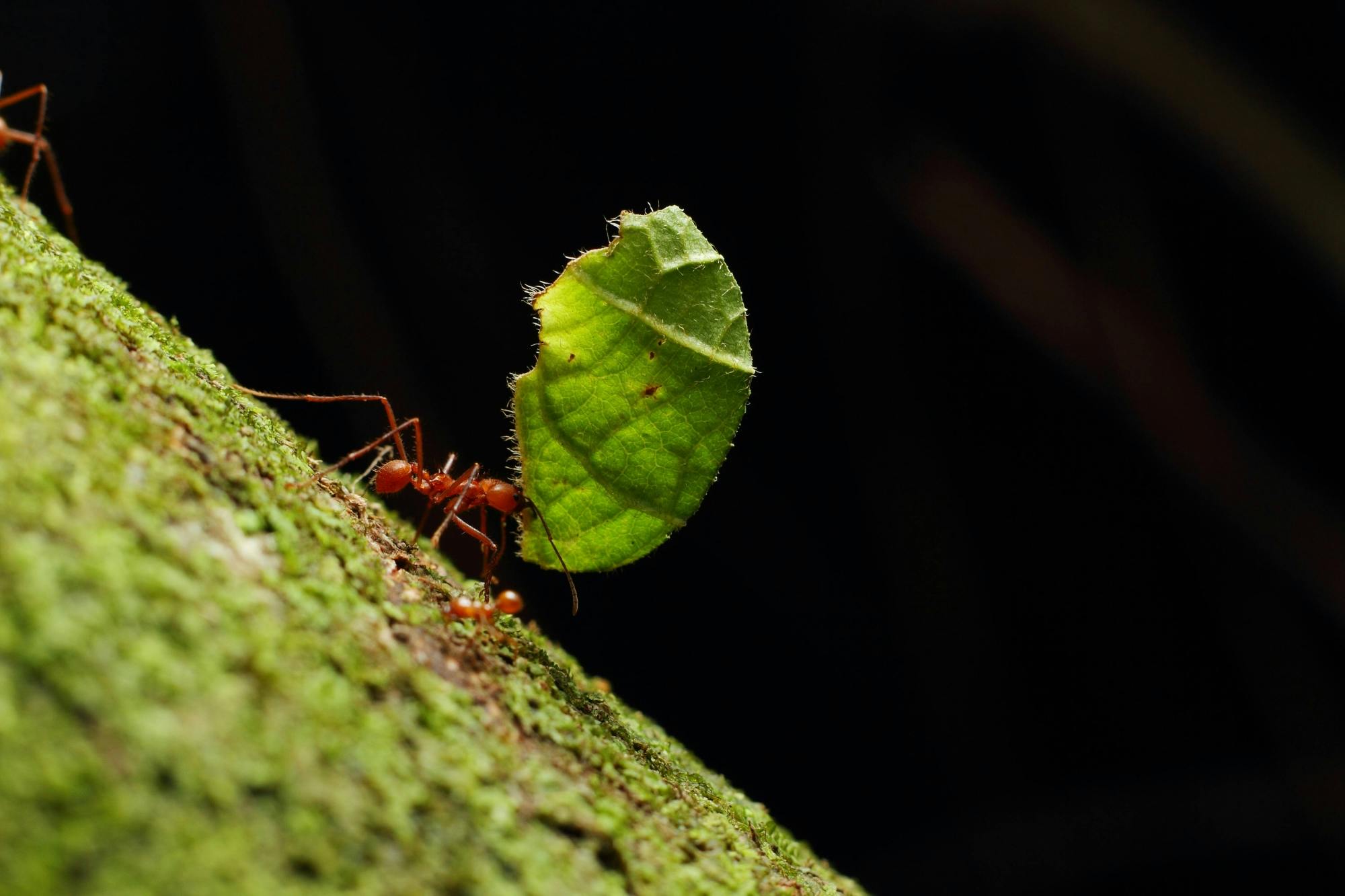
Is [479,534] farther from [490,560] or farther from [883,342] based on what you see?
[883,342]

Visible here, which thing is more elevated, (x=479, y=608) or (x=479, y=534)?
(x=479, y=608)

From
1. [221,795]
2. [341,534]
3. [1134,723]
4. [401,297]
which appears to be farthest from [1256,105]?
[221,795]

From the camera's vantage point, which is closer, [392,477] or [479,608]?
[479,608]

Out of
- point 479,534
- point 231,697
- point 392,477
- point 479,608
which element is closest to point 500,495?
point 479,534

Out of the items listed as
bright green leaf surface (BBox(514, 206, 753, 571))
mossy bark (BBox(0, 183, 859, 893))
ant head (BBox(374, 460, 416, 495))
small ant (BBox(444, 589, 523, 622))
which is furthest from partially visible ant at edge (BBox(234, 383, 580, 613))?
mossy bark (BBox(0, 183, 859, 893))

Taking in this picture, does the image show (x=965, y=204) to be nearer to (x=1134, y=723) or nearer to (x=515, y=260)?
(x=515, y=260)

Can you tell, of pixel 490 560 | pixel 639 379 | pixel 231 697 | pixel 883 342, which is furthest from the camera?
pixel 883 342
